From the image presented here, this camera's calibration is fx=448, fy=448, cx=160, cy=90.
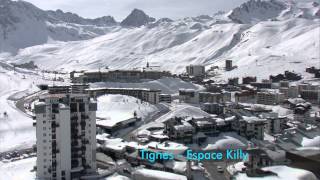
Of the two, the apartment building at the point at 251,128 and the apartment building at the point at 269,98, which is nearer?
the apartment building at the point at 251,128

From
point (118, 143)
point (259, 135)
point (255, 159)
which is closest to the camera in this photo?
point (255, 159)

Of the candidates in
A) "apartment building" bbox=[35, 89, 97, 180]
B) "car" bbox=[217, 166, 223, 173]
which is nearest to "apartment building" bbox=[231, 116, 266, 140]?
"car" bbox=[217, 166, 223, 173]

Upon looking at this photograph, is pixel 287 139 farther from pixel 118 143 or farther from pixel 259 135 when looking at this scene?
pixel 118 143

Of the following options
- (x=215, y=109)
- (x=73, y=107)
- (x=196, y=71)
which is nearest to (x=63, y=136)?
(x=73, y=107)

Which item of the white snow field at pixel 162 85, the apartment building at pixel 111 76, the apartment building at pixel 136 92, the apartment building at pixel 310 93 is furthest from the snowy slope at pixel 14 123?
the apartment building at pixel 310 93

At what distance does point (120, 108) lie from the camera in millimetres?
70062

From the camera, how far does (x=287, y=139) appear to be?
58281 mm

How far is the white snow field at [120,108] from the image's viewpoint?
213 ft

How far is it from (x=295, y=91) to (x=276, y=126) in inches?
1349

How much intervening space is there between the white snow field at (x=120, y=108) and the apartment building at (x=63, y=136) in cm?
2082

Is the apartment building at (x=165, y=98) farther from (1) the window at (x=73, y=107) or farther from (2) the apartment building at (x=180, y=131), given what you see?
(1) the window at (x=73, y=107)

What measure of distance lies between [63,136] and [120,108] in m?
31.3

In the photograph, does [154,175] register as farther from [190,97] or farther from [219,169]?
[190,97]

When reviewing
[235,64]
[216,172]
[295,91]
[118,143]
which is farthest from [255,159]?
[235,64]
